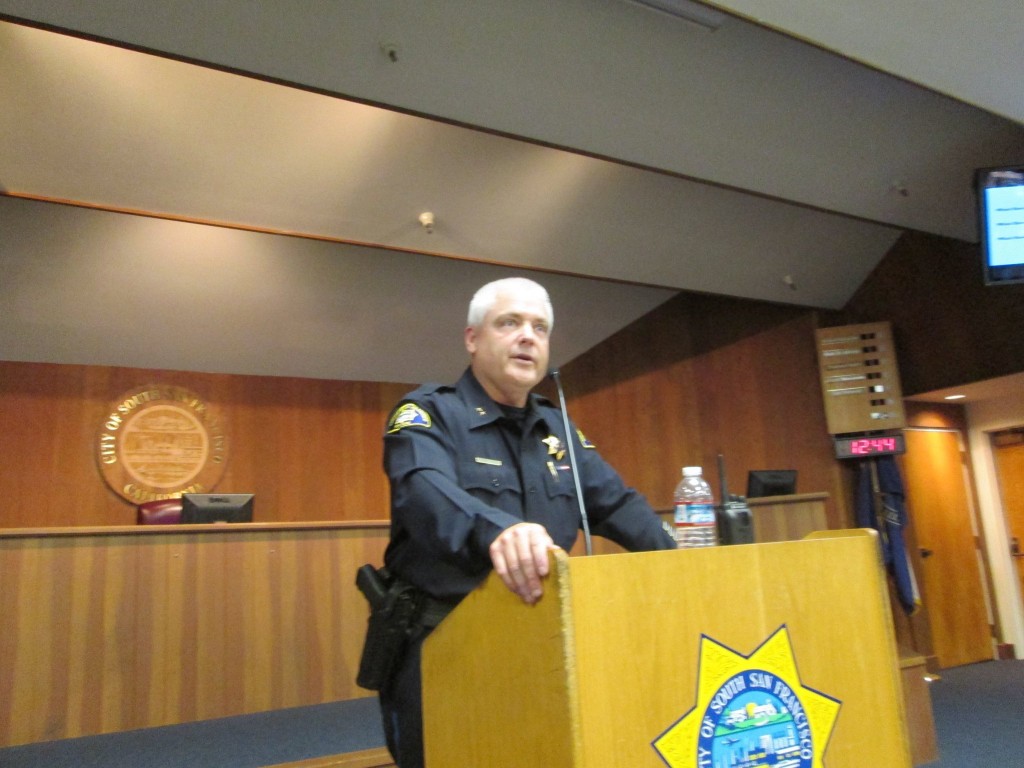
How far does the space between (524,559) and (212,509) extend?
3892 millimetres

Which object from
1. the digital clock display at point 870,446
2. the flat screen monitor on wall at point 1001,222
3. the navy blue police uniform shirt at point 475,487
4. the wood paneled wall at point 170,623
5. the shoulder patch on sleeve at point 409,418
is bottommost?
the wood paneled wall at point 170,623

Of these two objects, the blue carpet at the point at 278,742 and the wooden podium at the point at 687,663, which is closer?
the wooden podium at the point at 687,663

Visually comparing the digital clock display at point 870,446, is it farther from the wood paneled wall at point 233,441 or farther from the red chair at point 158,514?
the red chair at point 158,514

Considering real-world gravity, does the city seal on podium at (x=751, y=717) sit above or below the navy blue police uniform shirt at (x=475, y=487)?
below

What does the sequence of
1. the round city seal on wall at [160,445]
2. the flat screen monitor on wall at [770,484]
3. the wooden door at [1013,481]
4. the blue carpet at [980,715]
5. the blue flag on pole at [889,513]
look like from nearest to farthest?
the blue carpet at [980,715], the flat screen monitor on wall at [770,484], the blue flag on pole at [889,513], the round city seal on wall at [160,445], the wooden door at [1013,481]

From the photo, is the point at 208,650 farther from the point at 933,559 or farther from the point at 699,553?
the point at 933,559

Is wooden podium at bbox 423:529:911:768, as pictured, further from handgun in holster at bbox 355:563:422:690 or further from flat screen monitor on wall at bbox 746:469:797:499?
flat screen monitor on wall at bbox 746:469:797:499

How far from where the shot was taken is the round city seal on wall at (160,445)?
5.95 metres

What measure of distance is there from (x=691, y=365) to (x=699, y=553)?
618 cm

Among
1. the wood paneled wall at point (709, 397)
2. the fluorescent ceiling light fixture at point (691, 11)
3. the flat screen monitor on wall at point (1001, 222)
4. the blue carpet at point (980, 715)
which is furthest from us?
Result: the wood paneled wall at point (709, 397)

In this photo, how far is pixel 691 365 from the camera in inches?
273

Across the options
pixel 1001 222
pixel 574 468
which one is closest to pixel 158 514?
pixel 574 468

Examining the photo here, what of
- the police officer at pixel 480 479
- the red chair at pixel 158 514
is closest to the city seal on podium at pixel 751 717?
the police officer at pixel 480 479

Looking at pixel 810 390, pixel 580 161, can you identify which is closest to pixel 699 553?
pixel 580 161
